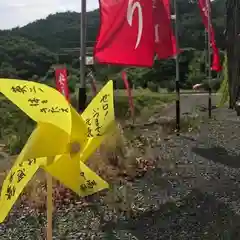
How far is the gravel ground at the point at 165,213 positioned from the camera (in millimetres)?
5707

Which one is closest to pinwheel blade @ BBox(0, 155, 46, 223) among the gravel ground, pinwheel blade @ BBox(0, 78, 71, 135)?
pinwheel blade @ BBox(0, 78, 71, 135)

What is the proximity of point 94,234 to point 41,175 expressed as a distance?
8.44ft

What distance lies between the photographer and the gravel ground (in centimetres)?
571

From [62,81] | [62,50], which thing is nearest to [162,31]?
[62,81]

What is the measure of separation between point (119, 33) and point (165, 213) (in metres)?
2.85

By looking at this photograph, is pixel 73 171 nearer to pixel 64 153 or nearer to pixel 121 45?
pixel 64 153

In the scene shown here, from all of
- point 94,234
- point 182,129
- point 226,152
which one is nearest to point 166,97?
point 182,129

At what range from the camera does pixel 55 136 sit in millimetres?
4512

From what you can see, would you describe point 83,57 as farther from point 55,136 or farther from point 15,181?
point 15,181

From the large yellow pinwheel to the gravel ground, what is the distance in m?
1.08

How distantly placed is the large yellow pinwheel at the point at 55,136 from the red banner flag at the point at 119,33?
3.11m

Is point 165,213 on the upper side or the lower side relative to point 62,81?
lower

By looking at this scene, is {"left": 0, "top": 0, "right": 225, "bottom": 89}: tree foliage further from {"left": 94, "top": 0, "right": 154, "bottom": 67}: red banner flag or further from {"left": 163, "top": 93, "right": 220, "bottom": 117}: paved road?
{"left": 94, "top": 0, "right": 154, "bottom": 67}: red banner flag

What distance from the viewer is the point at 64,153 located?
4.61 metres
